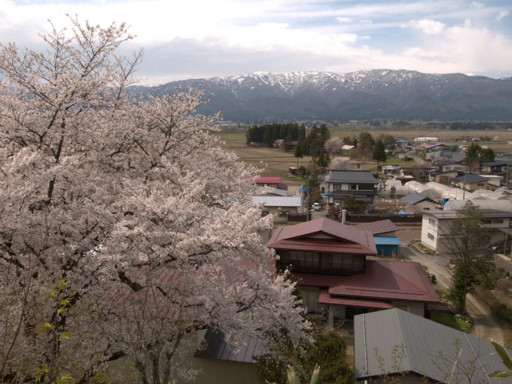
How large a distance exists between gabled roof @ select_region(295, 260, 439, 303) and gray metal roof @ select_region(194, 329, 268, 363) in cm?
348

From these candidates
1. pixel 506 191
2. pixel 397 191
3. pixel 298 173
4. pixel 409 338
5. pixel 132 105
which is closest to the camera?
pixel 409 338

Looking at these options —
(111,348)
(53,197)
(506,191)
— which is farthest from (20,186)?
(506,191)

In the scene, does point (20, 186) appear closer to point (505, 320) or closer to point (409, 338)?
point (409, 338)

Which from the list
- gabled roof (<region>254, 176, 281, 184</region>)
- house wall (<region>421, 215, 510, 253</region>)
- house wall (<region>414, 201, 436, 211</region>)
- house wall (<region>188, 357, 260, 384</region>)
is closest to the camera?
house wall (<region>188, 357, 260, 384</region>)

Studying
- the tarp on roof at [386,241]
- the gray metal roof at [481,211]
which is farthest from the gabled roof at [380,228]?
the gray metal roof at [481,211]

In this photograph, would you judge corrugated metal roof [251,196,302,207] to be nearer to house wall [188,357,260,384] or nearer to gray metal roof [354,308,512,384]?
gray metal roof [354,308,512,384]

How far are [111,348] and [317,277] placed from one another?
797 cm

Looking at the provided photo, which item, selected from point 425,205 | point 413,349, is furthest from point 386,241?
point 413,349

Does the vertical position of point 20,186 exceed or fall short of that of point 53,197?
it exceeds it

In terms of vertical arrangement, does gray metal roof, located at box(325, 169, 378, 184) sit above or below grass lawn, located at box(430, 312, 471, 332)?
above

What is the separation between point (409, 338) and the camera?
7.16 m

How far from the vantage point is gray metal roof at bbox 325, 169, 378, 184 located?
29.4 meters

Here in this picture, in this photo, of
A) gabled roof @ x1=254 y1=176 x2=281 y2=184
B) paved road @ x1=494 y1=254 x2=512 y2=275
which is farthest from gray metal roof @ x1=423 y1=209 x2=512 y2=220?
gabled roof @ x1=254 y1=176 x2=281 y2=184

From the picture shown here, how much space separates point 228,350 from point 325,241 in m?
6.10
